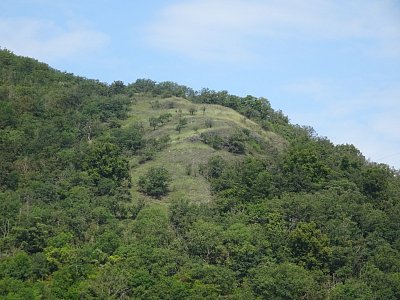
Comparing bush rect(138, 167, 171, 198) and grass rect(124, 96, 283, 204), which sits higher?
grass rect(124, 96, 283, 204)

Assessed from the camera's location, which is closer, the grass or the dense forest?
the dense forest

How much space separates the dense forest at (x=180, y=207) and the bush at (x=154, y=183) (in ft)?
0.55

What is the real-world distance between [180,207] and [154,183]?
1012 cm

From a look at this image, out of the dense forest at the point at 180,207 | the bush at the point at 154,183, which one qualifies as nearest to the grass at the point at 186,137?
the dense forest at the point at 180,207

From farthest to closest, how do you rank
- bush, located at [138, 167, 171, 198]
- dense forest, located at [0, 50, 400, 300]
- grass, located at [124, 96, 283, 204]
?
grass, located at [124, 96, 283, 204] → bush, located at [138, 167, 171, 198] → dense forest, located at [0, 50, 400, 300]

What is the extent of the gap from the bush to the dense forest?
169 millimetres

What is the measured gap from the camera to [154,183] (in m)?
83.2

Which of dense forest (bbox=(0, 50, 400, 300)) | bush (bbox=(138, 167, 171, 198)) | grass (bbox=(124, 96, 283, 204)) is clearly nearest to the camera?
dense forest (bbox=(0, 50, 400, 300))

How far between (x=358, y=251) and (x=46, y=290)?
Result: 1197 inches

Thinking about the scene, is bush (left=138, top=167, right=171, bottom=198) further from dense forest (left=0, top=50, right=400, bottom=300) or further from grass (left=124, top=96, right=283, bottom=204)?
grass (left=124, top=96, right=283, bottom=204)

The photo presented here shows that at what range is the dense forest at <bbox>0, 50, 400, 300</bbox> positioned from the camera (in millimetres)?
61562

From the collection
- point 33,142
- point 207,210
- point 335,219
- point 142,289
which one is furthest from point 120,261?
point 33,142

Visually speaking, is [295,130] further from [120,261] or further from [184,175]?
[120,261]

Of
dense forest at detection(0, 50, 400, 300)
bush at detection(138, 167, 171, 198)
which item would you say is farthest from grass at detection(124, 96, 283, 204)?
bush at detection(138, 167, 171, 198)
